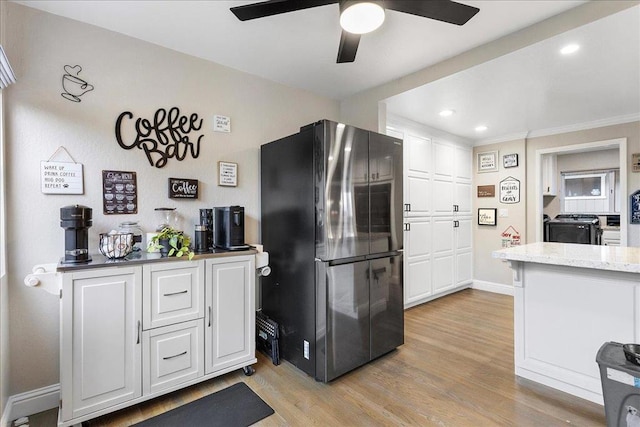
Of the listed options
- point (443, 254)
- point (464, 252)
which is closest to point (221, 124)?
point (443, 254)

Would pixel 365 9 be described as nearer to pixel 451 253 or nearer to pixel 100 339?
pixel 100 339

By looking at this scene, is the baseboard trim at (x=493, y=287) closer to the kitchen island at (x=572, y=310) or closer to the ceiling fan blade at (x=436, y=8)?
the kitchen island at (x=572, y=310)

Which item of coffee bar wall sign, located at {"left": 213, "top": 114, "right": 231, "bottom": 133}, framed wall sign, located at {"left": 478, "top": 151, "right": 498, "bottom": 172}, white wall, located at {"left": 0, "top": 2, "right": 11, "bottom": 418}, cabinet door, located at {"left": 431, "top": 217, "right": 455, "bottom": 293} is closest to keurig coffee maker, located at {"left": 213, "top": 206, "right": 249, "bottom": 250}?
coffee bar wall sign, located at {"left": 213, "top": 114, "right": 231, "bottom": 133}

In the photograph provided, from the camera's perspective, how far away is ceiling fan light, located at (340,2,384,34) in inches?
57.7

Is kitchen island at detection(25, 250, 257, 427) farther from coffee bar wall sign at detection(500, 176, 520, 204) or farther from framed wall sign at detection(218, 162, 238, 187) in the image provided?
coffee bar wall sign at detection(500, 176, 520, 204)

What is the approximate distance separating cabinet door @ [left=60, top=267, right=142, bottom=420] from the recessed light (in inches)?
129

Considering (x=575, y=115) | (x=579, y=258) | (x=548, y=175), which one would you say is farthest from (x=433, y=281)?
(x=548, y=175)

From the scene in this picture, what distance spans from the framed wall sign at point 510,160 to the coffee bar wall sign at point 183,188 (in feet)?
14.6

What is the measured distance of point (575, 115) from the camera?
370 centimetres

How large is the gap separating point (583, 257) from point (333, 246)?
1581 millimetres

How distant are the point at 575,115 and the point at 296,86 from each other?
3.45 metres

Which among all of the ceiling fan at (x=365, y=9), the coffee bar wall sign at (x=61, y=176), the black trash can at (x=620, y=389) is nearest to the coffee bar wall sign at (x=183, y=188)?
the coffee bar wall sign at (x=61, y=176)

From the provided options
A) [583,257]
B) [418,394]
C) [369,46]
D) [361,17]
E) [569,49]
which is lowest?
[418,394]

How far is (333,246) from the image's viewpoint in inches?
85.4
